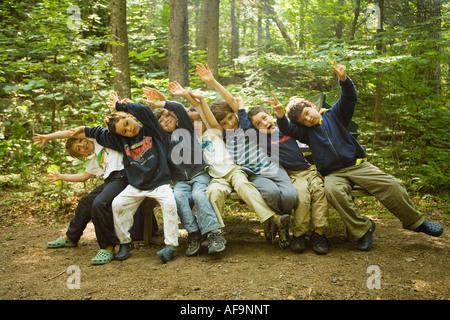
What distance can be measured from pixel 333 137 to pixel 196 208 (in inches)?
63.3

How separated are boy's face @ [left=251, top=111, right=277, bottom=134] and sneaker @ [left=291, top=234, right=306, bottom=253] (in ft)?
3.90

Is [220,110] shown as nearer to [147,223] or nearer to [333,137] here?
[333,137]

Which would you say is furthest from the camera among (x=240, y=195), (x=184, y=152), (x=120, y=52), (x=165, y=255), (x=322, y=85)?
(x=322, y=85)

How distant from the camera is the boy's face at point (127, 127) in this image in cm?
357

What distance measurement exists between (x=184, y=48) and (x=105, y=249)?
4323mm

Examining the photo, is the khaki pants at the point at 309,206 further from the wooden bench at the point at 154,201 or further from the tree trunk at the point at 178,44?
the tree trunk at the point at 178,44

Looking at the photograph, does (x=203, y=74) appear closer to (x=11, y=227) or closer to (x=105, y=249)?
(x=105, y=249)

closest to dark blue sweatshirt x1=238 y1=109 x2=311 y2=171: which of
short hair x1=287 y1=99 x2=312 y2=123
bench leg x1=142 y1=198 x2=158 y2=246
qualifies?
short hair x1=287 y1=99 x2=312 y2=123

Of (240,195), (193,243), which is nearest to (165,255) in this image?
(193,243)

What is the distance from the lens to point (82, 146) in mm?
3846

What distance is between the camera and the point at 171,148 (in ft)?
12.4

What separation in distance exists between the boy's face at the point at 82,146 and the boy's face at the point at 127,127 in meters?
0.49
